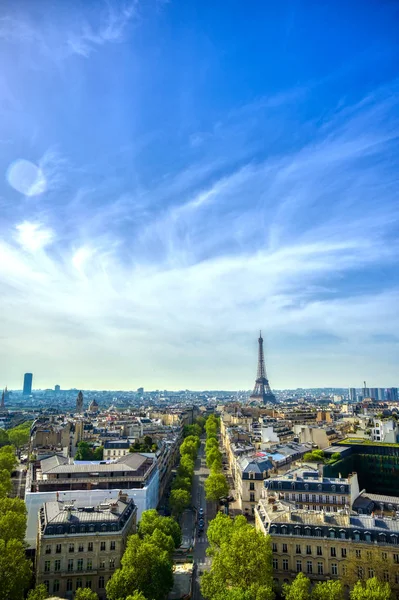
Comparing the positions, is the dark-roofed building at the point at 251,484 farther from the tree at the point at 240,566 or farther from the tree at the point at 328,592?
the tree at the point at 328,592

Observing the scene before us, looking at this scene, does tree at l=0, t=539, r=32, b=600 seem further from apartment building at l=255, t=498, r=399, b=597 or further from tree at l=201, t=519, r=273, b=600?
apartment building at l=255, t=498, r=399, b=597

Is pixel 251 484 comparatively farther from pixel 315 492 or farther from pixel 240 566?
pixel 240 566

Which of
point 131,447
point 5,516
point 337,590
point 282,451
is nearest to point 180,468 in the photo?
point 131,447

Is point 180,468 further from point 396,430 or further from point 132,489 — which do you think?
point 396,430

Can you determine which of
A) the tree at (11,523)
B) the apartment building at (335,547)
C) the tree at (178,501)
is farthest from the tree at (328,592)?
the tree at (178,501)

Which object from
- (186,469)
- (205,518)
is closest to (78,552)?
(205,518)
